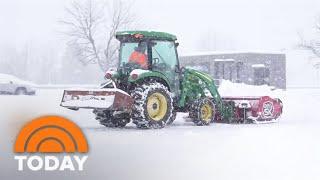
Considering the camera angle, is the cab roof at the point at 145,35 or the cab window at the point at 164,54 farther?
the cab window at the point at 164,54

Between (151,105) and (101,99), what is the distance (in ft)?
3.73

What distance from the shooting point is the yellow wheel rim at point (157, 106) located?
42.1 feet

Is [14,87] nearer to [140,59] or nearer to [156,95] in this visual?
[140,59]

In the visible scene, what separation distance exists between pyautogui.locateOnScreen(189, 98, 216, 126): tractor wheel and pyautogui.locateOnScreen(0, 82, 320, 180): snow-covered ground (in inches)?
9.2

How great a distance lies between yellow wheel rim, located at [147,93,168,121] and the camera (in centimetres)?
1283

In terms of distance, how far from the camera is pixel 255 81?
3600cm

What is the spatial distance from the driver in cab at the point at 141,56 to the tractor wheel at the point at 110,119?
1.27m

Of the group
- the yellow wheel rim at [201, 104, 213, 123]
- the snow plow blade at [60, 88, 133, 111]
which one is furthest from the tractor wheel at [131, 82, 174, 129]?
the yellow wheel rim at [201, 104, 213, 123]

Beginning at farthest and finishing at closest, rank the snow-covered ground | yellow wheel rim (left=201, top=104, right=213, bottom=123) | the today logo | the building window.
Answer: the building window → yellow wheel rim (left=201, top=104, right=213, bottom=123) → the snow-covered ground → the today logo

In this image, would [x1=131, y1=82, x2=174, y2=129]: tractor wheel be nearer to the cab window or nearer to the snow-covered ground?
the snow-covered ground

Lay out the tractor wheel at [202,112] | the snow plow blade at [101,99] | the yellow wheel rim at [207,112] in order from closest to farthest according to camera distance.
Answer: the snow plow blade at [101,99] → the tractor wheel at [202,112] → the yellow wheel rim at [207,112]

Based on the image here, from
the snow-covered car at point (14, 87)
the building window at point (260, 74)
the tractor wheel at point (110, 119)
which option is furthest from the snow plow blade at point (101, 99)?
the building window at point (260, 74)

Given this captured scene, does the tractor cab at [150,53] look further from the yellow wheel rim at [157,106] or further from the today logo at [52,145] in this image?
the today logo at [52,145]

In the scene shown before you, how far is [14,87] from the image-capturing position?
34.2 meters
